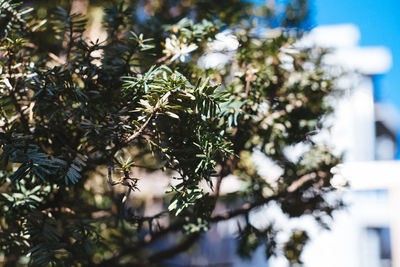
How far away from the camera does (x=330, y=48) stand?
2186mm

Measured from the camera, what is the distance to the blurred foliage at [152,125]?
1.15m

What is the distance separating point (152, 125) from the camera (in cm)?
117

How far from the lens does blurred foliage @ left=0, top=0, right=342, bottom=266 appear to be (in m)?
1.15

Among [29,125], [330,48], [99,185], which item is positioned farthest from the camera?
[99,185]

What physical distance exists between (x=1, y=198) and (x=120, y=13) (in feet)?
3.25

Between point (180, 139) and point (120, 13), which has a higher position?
point (120, 13)

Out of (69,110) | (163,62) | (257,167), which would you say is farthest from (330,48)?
(69,110)

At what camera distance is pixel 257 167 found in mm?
2006

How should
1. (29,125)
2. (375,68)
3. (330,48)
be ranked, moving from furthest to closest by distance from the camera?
(375,68)
(330,48)
(29,125)

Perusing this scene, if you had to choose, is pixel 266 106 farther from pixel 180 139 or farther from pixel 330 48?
pixel 330 48

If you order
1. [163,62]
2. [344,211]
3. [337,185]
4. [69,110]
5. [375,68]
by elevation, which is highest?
[375,68]

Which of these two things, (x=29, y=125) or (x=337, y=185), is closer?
(x=29, y=125)

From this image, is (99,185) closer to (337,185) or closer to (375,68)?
(337,185)

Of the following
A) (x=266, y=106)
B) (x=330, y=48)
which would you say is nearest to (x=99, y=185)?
(x=266, y=106)
